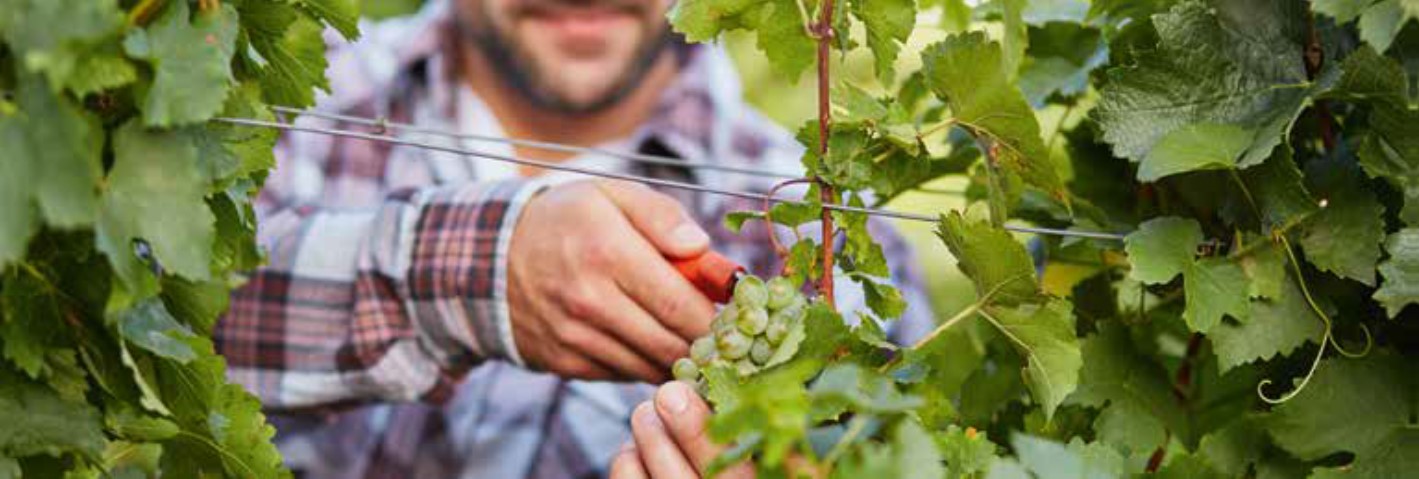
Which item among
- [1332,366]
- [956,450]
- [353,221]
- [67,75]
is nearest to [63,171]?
[67,75]

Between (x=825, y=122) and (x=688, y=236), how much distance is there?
0.62 ft

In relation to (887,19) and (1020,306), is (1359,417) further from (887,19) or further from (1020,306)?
(887,19)

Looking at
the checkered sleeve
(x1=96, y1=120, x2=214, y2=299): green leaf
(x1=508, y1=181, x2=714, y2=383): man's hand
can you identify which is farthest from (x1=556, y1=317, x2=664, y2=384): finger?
(x1=96, y1=120, x2=214, y2=299): green leaf

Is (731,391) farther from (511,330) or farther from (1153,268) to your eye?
(511,330)

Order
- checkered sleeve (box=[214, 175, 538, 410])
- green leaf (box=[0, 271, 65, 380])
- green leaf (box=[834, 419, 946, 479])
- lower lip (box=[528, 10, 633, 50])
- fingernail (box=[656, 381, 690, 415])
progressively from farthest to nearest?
1. lower lip (box=[528, 10, 633, 50])
2. checkered sleeve (box=[214, 175, 538, 410])
3. fingernail (box=[656, 381, 690, 415])
4. green leaf (box=[0, 271, 65, 380])
5. green leaf (box=[834, 419, 946, 479])

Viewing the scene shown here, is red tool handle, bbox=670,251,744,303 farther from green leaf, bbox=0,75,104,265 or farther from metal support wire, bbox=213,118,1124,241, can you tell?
green leaf, bbox=0,75,104,265

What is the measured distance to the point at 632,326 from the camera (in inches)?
39.3

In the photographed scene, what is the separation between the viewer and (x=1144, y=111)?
83 centimetres

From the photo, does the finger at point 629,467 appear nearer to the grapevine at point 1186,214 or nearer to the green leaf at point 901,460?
the grapevine at point 1186,214

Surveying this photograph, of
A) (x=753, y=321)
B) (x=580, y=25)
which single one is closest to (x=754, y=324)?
(x=753, y=321)

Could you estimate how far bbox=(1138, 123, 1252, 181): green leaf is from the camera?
2.59 feet

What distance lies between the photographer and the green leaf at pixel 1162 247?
0.84m

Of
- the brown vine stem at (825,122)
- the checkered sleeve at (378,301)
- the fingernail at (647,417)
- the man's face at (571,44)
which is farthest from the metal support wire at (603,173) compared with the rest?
the man's face at (571,44)

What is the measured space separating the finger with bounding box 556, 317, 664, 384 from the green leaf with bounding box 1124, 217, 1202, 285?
308 millimetres
